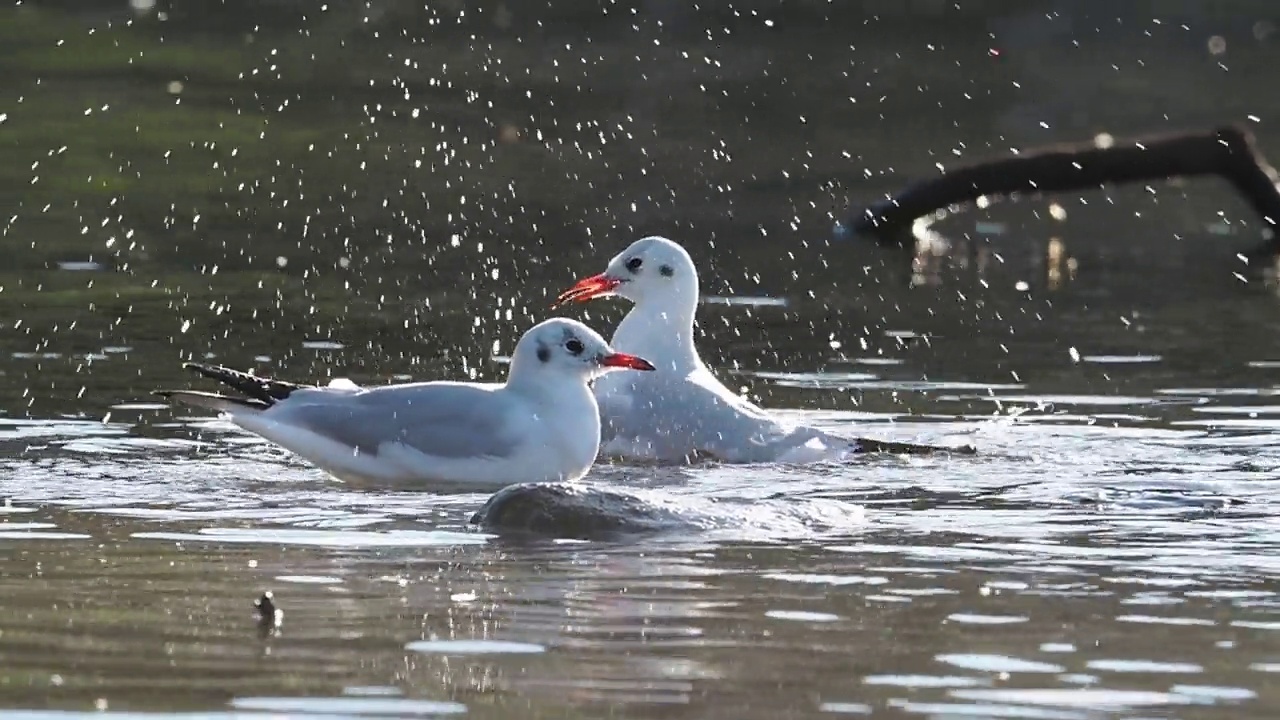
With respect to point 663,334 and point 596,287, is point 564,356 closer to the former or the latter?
point 663,334

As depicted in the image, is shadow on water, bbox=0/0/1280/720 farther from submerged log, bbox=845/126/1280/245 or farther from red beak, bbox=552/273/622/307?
red beak, bbox=552/273/622/307

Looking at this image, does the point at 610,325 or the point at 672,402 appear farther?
the point at 610,325

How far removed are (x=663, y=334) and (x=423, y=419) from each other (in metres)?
2.19

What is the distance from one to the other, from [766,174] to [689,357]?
1154 centimetres

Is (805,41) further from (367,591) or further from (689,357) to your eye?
(367,591)

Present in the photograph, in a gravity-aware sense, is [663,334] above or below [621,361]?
above

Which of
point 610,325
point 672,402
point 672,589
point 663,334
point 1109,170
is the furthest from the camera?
point 1109,170

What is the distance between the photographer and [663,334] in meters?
13.0

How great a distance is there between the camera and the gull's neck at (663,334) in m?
12.9

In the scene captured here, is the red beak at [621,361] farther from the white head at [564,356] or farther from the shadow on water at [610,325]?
the shadow on water at [610,325]

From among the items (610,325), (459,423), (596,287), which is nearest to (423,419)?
(459,423)

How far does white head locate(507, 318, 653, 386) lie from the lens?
37.3 ft

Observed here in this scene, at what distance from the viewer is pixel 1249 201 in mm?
19969

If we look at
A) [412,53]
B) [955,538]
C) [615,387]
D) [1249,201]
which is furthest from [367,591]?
[412,53]
